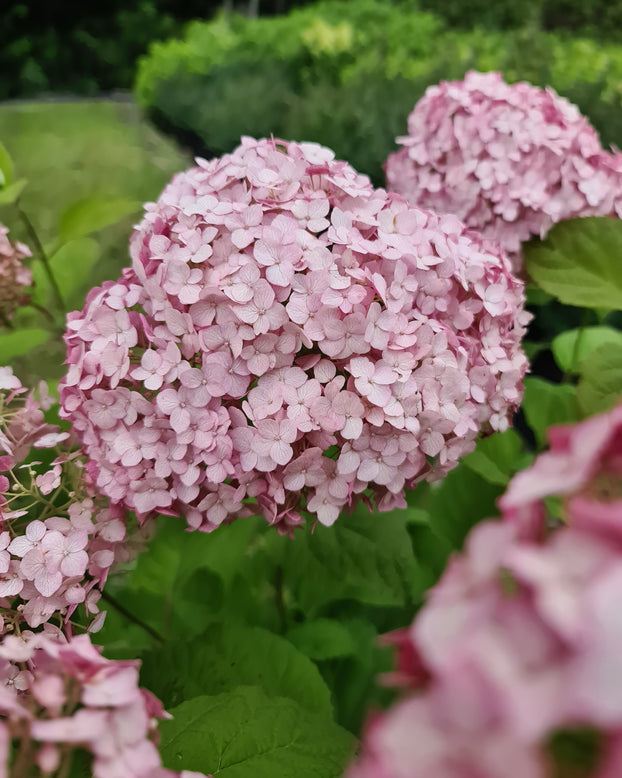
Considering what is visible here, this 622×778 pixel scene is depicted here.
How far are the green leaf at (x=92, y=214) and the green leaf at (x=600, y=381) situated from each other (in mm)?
567

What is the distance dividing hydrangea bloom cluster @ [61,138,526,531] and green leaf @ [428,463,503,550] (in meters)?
0.26

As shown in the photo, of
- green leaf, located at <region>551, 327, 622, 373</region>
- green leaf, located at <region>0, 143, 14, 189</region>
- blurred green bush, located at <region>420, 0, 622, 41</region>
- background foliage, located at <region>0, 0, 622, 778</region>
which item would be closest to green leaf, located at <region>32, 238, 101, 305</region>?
background foliage, located at <region>0, 0, 622, 778</region>

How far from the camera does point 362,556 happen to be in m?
0.78

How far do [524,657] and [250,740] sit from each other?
42cm

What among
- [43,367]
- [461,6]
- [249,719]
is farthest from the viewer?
[461,6]

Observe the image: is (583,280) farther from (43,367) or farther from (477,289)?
(43,367)

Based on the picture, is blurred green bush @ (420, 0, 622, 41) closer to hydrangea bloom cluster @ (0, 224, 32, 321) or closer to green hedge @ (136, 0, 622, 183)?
green hedge @ (136, 0, 622, 183)

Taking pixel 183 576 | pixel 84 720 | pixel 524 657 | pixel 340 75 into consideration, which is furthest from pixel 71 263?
pixel 340 75

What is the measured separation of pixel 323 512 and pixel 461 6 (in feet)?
20.6

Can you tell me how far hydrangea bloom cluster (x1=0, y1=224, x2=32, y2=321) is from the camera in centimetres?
90

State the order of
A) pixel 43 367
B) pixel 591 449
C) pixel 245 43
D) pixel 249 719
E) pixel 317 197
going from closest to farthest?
pixel 591 449 → pixel 249 719 → pixel 317 197 → pixel 43 367 → pixel 245 43

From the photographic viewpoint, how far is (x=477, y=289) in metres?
0.67

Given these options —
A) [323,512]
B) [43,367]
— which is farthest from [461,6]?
[323,512]

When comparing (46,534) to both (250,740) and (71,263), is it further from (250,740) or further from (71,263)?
(71,263)
